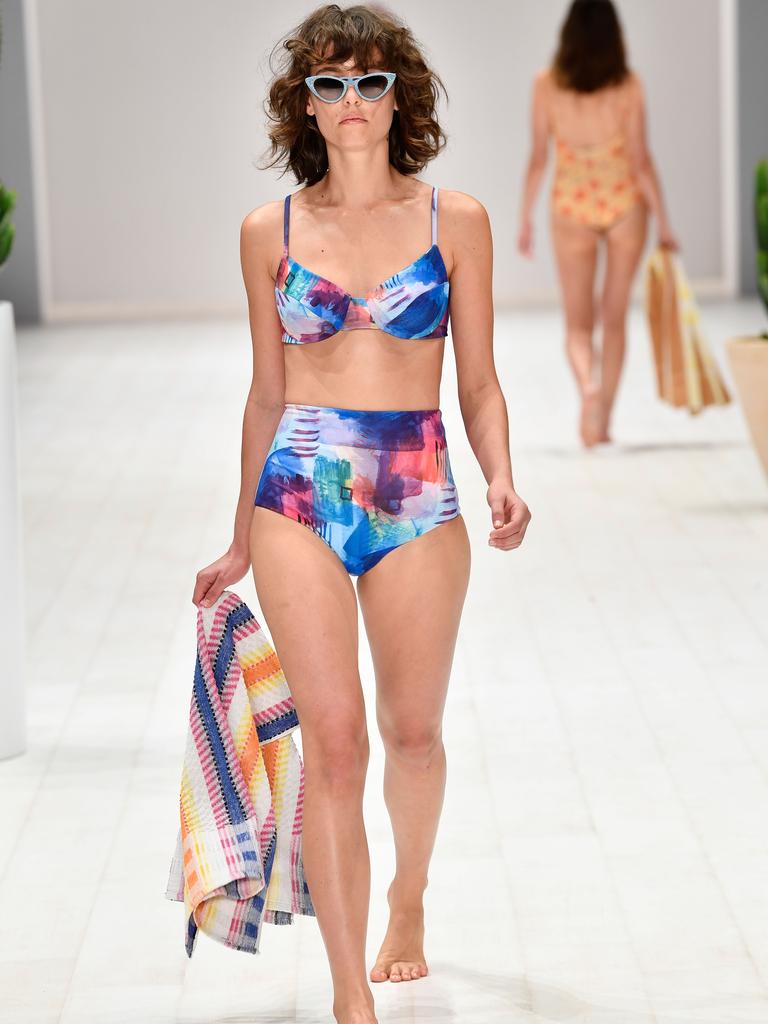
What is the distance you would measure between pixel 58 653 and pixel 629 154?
13.3 ft

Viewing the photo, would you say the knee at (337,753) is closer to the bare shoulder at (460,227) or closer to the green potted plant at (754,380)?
the bare shoulder at (460,227)

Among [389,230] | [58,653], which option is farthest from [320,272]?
[58,653]

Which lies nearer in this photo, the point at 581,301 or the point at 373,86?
the point at 373,86

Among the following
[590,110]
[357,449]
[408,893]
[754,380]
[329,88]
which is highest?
[329,88]

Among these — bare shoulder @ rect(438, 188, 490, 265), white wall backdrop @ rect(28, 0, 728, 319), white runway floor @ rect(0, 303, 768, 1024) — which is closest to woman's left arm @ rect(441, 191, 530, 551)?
bare shoulder @ rect(438, 188, 490, 265)

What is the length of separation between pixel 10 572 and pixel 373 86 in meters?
1.77

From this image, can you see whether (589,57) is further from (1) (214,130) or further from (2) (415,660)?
(1) (214,130)

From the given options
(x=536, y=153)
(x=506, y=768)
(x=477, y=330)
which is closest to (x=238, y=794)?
(x=477, y=330)

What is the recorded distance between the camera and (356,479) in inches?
102

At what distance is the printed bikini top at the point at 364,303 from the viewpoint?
2.60m

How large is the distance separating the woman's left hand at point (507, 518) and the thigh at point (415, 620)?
10 cm

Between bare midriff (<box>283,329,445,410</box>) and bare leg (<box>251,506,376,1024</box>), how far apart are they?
22cm

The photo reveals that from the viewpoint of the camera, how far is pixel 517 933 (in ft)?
9.97

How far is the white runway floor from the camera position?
286 cm
